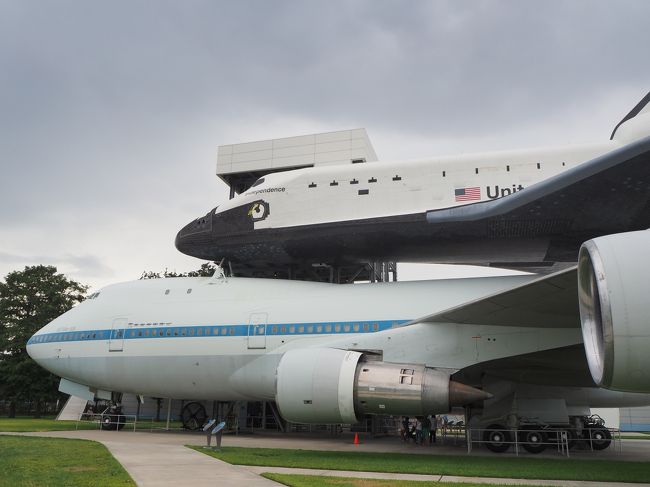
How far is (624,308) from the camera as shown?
5652mm

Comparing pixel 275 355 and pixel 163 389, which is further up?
pixel 275 355

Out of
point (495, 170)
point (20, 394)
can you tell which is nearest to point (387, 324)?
point (495, 170)

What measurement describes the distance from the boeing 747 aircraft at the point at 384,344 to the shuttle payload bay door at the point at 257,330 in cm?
4

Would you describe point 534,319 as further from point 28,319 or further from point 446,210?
point 28,319

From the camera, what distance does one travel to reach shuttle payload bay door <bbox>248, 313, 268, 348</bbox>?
1509 cm

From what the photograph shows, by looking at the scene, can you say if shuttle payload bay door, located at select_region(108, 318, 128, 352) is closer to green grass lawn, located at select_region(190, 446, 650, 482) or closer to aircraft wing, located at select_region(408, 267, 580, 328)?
green grass lawn, located at select_region(190, 446, 650, 482)

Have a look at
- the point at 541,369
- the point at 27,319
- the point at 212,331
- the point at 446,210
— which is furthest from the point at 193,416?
the point at 27,319

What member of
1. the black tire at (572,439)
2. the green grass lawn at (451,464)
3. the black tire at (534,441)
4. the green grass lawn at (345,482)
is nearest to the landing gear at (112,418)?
the green grass lawn at (451,464)

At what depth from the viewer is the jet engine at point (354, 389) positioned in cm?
1020

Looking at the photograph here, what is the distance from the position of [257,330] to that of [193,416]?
8.42 metres

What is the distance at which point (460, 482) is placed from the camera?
7926 millimetres

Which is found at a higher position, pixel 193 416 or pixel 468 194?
pixel 468 194

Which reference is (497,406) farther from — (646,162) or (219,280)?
(219,280)

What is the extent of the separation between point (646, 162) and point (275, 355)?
10.1m
